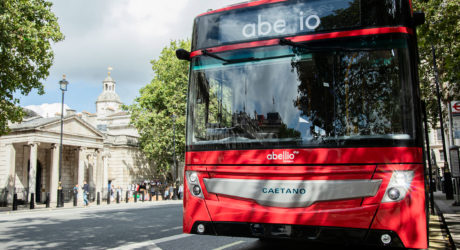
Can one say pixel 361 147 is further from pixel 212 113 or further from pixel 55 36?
pixel 55 36

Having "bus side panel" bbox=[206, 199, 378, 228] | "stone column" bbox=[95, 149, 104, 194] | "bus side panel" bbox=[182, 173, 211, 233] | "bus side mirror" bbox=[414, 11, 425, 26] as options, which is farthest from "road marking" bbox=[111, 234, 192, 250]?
"stone column" bbox=[95, 149, 104, 194]

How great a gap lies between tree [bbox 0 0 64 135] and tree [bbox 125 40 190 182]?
19698 millimetres

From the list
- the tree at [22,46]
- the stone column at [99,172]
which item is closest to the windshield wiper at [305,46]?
the tree at [22,46]

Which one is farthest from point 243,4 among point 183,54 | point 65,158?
point 65,158

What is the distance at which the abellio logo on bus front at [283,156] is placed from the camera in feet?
16.0

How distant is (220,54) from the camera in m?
5.57

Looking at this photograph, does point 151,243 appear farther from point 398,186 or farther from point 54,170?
point 54,170

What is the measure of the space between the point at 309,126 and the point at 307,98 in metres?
0.35

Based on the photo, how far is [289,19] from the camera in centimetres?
532

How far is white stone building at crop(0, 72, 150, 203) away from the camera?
3206 centimetres

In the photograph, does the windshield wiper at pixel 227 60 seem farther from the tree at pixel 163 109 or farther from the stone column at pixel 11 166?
the tree at pixel 163 109

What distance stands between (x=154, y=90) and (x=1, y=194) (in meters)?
17.6

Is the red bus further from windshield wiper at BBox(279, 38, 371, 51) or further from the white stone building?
the white stone building

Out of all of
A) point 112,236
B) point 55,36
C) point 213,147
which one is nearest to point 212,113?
point 213,147
